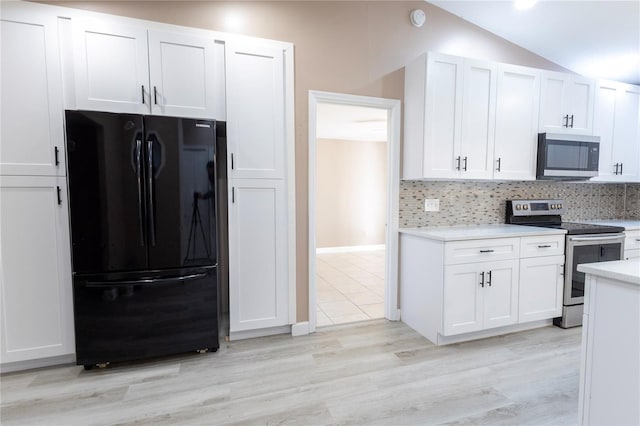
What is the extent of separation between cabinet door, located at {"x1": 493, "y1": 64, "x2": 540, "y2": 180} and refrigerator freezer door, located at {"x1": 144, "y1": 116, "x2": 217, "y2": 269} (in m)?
2.53

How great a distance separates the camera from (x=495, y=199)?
10.9ft

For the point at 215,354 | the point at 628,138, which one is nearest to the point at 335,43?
the point at 215,354

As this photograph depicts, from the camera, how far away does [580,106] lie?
3168 millimetres

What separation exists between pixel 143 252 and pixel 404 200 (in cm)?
223

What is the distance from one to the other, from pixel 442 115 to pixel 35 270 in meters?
3.26

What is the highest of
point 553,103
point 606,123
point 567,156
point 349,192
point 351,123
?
point 351,123

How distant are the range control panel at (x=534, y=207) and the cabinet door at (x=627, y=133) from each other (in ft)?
2.53

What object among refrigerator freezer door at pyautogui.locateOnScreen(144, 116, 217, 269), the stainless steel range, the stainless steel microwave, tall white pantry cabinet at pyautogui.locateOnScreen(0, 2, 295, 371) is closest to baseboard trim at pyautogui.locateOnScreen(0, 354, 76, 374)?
tall white pantry cabinet at pyautogui.locateOnScreen(0, 2, 295, 371)

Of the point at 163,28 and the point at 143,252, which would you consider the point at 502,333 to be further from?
the point at 163,28

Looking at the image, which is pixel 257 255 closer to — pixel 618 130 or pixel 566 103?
pixel 566 103

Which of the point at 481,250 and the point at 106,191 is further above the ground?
the point at 106,191

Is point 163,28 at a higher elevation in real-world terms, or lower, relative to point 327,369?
higher

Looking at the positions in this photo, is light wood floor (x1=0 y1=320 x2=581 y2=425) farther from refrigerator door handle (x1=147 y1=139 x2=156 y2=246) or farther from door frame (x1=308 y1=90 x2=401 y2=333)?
refrigerator door handle (x1=147 y1=139 x2=156 y2=246)

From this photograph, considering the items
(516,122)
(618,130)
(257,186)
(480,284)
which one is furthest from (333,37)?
(618,130)
